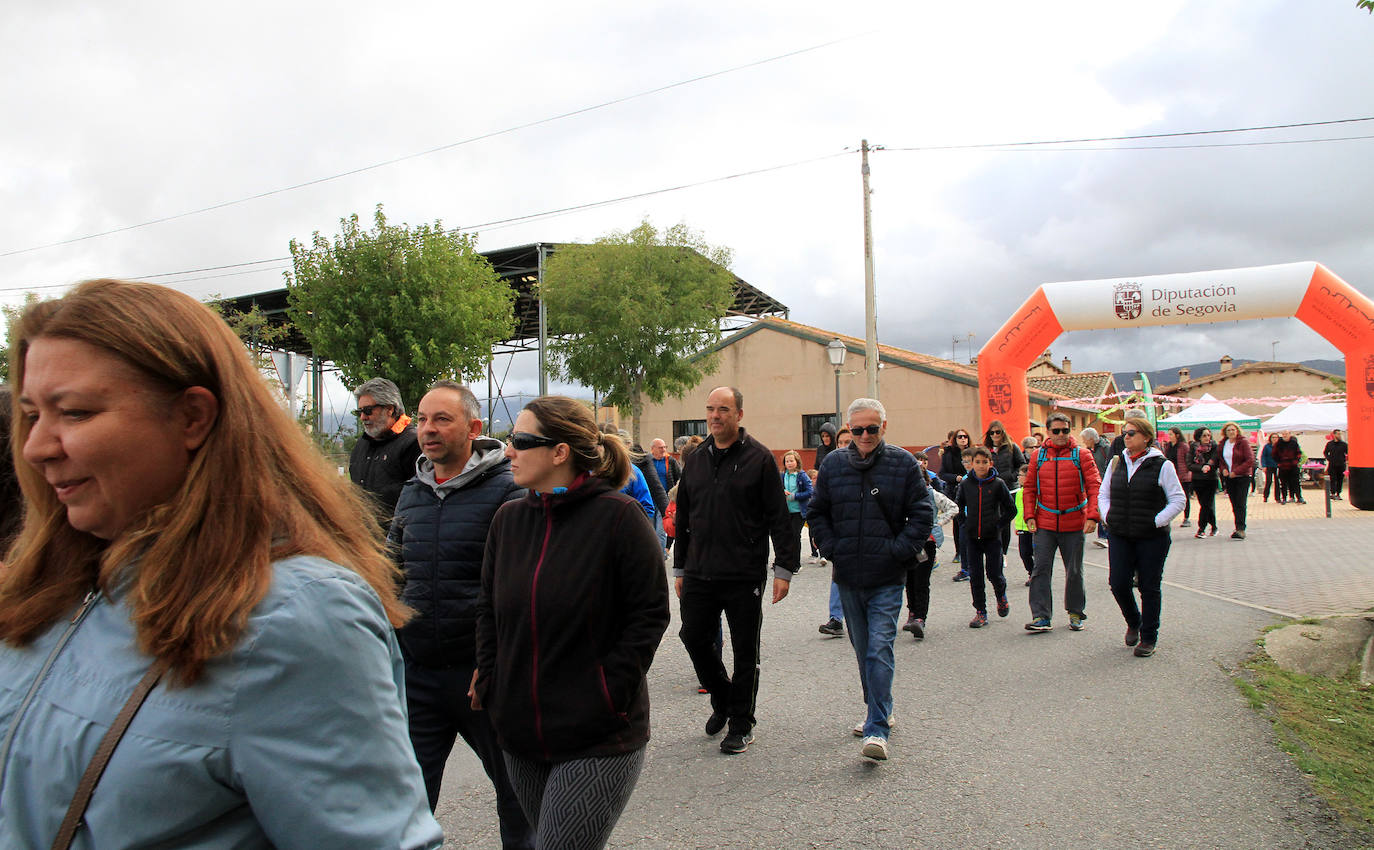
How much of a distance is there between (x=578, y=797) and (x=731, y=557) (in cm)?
255

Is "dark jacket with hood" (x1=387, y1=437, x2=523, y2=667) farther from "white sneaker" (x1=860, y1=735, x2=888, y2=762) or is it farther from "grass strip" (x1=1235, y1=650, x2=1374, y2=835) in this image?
"grass strip" (x1=1235, y1=650, x2=1374, y2=835)

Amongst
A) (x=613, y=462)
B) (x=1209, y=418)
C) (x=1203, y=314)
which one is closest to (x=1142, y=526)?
(x=613, y=462)

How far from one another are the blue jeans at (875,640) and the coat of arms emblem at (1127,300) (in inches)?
553

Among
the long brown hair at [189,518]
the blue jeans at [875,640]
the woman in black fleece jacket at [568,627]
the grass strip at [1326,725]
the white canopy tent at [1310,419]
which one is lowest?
the grass strip at [1326,725]

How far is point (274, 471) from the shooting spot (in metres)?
1.28

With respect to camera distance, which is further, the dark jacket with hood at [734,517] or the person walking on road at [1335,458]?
the person walking on road at [1335,458]

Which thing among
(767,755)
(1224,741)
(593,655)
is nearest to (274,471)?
(593,655)

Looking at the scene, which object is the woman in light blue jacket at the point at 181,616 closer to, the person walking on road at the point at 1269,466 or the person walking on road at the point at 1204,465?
the person walking on road at the point at 1204,465

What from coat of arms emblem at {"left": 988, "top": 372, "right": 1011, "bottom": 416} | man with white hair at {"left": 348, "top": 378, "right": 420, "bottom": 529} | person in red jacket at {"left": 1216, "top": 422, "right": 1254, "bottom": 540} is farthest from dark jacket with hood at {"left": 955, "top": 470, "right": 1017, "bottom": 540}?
coat of arms emblem at {"left": 988, "top": 372, "right": 1011, "bottom": 416}

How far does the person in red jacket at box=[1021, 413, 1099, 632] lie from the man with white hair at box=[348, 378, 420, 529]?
227 inches

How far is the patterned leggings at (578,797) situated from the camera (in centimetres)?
256

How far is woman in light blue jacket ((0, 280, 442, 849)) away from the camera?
1077 mm

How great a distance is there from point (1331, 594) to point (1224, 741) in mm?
5705

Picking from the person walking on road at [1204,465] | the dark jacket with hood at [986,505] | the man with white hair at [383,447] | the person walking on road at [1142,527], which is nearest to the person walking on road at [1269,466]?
the person walking on road at [1204,465]
